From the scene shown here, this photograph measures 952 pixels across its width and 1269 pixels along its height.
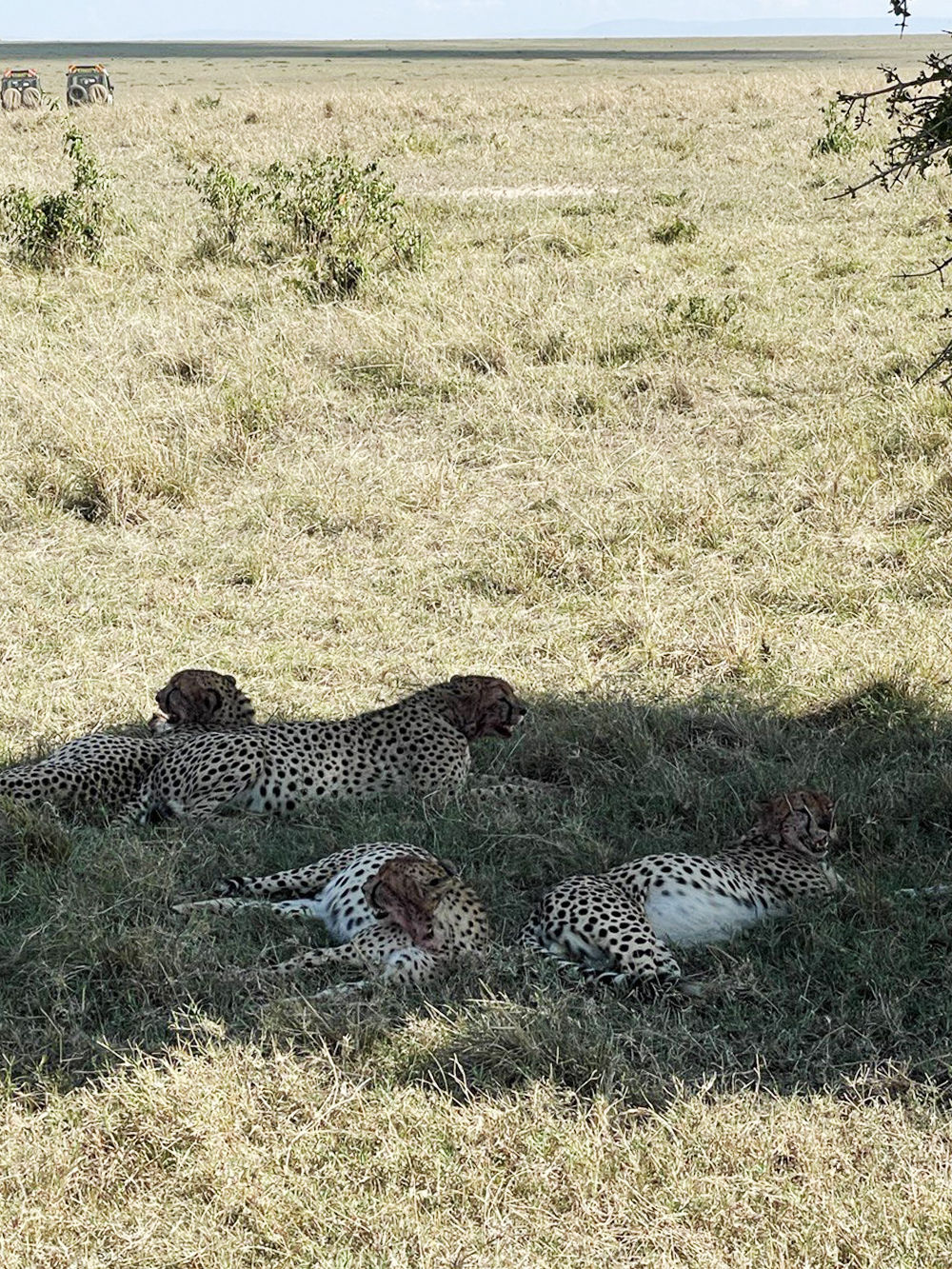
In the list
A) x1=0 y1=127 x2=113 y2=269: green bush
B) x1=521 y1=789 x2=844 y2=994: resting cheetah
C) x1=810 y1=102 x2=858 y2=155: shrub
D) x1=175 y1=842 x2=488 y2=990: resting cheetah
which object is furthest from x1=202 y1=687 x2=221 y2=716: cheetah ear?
x1=810 y1=102 x2=858 y2=155: shrub

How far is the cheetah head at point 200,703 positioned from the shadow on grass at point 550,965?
1.93 ft

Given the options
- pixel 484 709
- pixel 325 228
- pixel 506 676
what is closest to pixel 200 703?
pixel 484 709

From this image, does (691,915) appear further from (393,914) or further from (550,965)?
(393,914)

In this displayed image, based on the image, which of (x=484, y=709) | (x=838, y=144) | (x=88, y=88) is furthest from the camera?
(x=88, y=88)

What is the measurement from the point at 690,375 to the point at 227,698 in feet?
14.9

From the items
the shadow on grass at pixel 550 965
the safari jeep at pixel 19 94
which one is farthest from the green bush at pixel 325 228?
the safari jeep at pixel 19 94

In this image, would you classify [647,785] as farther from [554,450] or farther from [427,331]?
[427,331]

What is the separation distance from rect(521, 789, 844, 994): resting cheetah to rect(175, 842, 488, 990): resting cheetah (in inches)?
7.7

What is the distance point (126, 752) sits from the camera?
15.3 feet

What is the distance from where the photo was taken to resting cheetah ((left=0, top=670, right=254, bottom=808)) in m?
4.49

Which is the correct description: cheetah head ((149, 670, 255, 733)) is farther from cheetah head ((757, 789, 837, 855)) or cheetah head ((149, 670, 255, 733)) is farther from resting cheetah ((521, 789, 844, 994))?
cheetah head ((757, 789, 837, 855))

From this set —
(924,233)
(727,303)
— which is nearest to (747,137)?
(924,233)

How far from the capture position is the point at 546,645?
5.90 metres

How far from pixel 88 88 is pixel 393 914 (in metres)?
30.4
